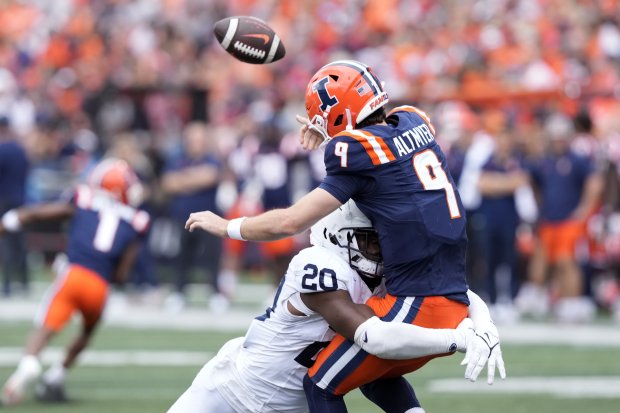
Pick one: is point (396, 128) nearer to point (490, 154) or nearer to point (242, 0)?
point (490, 154)

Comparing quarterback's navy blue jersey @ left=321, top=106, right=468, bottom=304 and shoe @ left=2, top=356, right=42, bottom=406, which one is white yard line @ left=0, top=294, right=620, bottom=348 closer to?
shoe @ left=2, top=356, right=42, bottom=406

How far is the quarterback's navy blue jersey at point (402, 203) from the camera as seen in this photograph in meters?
4.66

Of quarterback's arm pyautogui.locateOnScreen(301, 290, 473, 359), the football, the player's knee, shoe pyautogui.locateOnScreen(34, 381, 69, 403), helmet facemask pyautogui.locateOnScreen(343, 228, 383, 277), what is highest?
the football

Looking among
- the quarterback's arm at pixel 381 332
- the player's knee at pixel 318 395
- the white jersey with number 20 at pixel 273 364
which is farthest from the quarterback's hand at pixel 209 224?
the player's knee at pixel 318 395

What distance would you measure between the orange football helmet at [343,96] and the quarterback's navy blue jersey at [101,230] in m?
3.77

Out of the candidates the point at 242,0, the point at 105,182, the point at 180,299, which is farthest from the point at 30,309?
the point at 242,0

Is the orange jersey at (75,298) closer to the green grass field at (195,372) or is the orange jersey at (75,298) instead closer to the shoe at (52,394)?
the shoe at (52,394)

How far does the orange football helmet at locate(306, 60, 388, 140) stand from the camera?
4842mm

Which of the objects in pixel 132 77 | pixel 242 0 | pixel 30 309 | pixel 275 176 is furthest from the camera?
pixel 242 0

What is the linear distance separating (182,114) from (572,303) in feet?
23.1

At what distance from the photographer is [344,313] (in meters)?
4.73

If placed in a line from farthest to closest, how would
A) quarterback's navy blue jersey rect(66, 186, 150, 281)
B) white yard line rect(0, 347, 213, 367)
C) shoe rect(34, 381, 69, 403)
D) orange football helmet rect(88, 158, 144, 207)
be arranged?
white yard line rect(0, 347, 213, 367), orange football helmet rect(88, 158, 144, 207), quarterback's navy blue jersey rect(66, 186, 150, 281), shoe rect(34, 381, 69, 403)

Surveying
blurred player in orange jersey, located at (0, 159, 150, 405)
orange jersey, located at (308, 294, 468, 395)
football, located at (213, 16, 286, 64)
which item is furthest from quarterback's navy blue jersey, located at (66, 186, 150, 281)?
orange jersey, located at (308, 294, 468, 395)

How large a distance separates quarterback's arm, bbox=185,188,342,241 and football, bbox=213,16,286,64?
84cm
